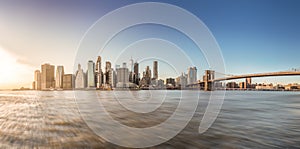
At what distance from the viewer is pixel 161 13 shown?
57.5ft

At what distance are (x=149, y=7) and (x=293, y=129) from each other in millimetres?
12730

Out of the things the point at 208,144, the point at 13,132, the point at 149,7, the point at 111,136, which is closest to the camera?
the point at 208,144

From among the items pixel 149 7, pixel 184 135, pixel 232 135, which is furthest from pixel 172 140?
pixel 149 7

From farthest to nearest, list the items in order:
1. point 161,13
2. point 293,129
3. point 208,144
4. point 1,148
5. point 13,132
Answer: point 161,13, point 293,129, point 13,132, point 208,144, point 1,148

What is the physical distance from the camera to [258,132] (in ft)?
22.3

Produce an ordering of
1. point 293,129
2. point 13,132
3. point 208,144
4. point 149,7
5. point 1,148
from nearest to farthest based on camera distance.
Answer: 1. point 1,148
2. point 208,144
3. point 13,132
4. point 293,129
5. point 149,7

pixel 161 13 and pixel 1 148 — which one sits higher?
pixel 161 13

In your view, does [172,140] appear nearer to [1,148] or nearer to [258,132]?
[258,132]

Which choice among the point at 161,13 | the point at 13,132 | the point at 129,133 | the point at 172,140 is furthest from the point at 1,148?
the point at 161,13

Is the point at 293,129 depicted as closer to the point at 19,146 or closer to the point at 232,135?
the point at 232,135

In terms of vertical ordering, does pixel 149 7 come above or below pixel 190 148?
above

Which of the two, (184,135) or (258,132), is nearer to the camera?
(184,135)

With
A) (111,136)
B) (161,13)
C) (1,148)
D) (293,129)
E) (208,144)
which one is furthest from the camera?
(161,13)

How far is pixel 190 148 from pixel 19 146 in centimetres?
421
